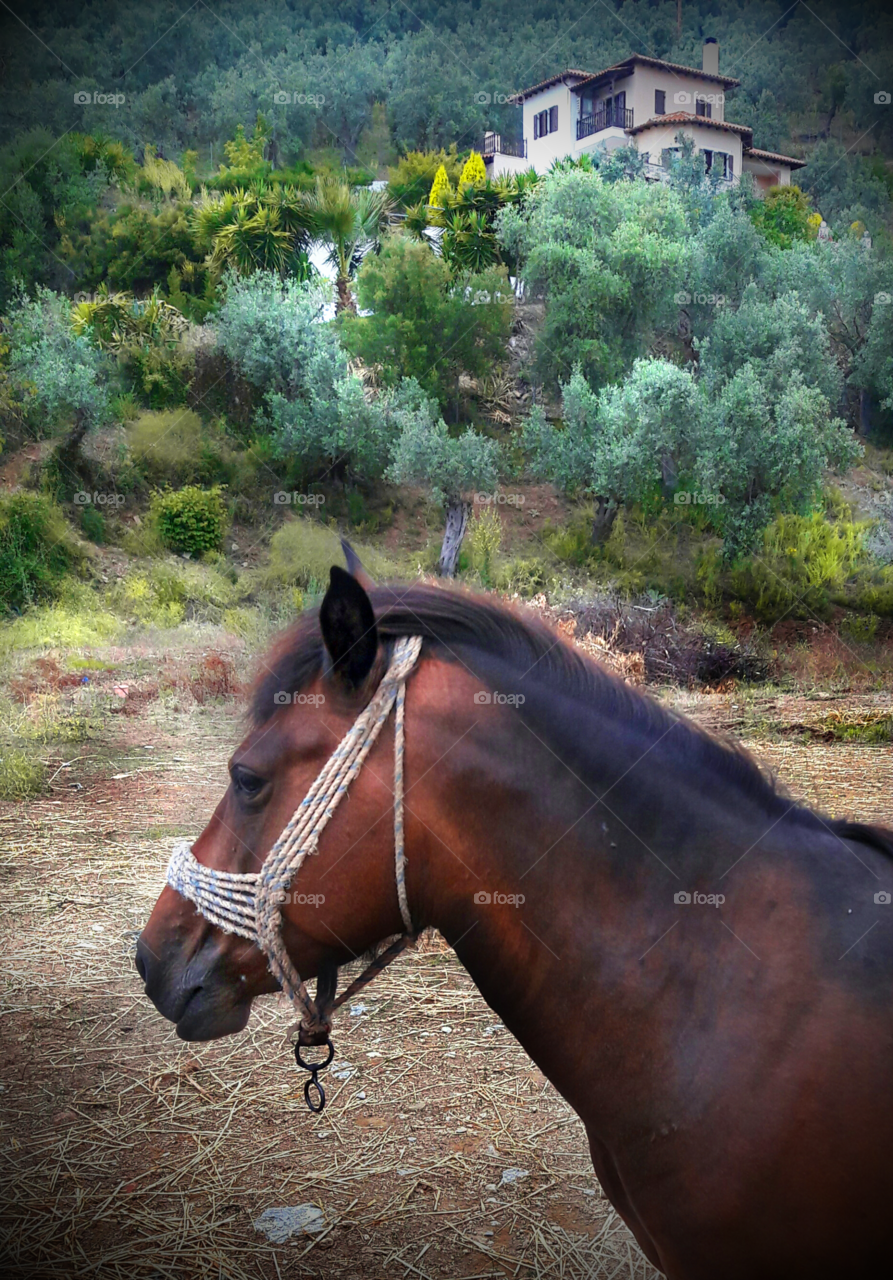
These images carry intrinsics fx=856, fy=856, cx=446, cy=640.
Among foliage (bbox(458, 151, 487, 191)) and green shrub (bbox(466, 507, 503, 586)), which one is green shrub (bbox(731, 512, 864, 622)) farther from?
foliage (bbox(458, 151, 487, 191))

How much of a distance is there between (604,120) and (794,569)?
20654mm

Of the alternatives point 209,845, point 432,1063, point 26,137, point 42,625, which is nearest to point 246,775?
point 209,845

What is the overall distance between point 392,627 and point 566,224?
17320 mm

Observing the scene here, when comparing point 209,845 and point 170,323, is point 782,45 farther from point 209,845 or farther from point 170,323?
point 209,845

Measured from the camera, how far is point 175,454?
1856cm

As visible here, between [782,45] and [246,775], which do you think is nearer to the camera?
[246,775]

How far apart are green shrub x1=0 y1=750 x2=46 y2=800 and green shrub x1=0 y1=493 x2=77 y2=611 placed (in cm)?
822

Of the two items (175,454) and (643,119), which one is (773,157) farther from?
(175,454)

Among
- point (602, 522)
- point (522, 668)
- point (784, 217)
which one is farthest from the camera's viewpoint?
point (784, 217)

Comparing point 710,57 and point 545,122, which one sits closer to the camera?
point 710,57

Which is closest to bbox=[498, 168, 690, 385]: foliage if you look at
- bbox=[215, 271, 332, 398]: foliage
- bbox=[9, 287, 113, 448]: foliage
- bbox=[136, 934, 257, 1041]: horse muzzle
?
bbox=[215, 271, 332, 398]: foliage

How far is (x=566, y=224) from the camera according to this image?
16562 millimetres

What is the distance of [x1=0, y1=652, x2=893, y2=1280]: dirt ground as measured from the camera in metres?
2.36

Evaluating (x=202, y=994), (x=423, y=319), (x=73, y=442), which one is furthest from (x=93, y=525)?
(x=202, y=994)
